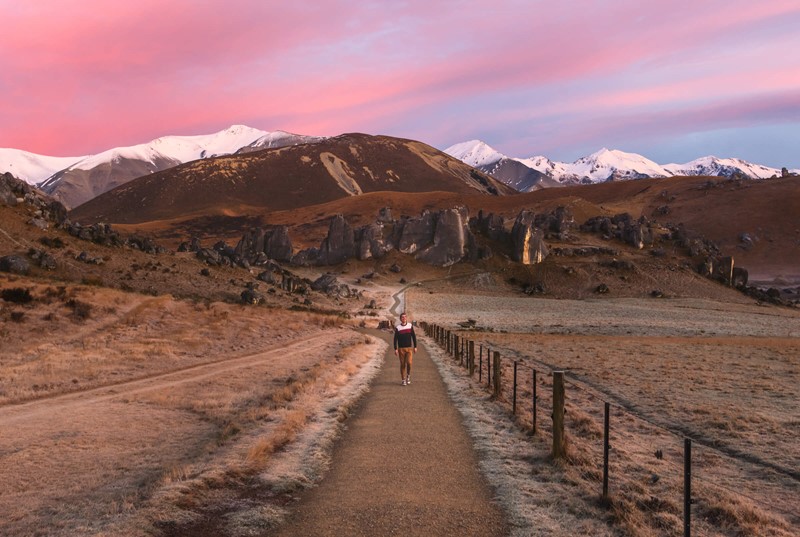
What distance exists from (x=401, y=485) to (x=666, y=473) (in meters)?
5.65

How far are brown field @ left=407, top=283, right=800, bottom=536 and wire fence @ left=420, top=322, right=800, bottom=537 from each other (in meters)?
0.04

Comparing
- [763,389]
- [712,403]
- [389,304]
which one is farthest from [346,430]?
[389,304]

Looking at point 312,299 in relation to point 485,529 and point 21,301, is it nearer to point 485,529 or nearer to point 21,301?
point 21,301

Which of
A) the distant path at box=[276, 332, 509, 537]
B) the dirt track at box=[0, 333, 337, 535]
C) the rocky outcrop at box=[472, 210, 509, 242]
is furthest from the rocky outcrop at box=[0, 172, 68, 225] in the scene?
the rocky outcrop at box=[472, 210, 509, 242]

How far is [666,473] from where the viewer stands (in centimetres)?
1242

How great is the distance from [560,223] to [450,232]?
87.4 ft

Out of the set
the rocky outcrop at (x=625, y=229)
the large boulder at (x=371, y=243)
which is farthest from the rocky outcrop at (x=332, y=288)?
the rocky outcrop at (x=625, y=229)

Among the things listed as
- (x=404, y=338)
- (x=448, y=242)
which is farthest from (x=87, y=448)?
(x=448, y=242)

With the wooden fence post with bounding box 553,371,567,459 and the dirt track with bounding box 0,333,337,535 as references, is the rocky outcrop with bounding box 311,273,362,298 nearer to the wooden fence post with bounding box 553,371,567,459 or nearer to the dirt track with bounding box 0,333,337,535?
the dirt track with bounding box 0,333,337,535

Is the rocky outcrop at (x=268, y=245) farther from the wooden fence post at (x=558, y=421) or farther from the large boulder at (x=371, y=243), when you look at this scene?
the wooden fence post at (x=558, y=421)

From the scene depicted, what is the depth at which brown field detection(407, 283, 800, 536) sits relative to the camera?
33.2 ft

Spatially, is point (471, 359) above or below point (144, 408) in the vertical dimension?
above

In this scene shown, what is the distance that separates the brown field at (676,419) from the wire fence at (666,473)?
1.4 inches

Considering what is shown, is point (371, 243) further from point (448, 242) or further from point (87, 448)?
point (87, 448)
